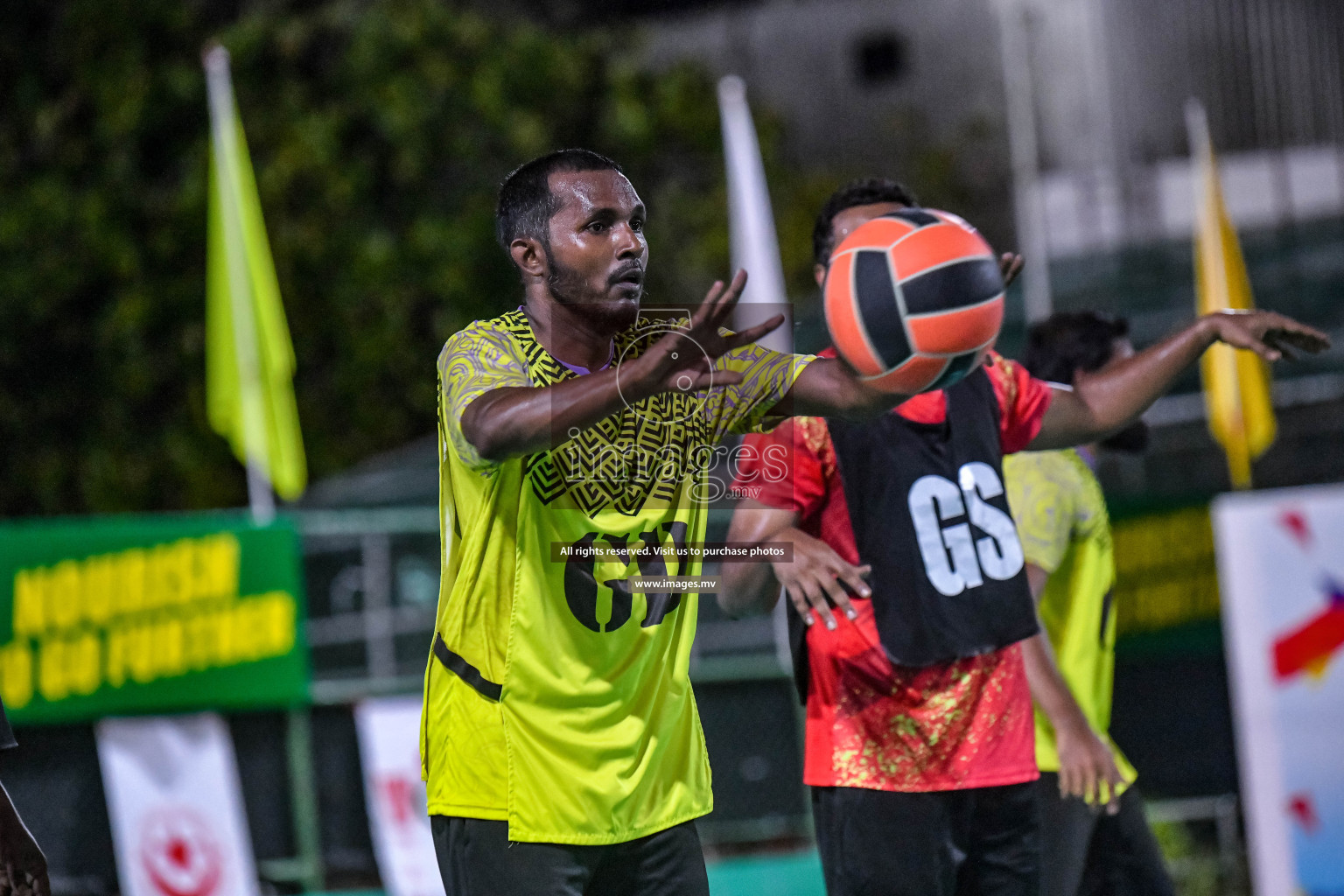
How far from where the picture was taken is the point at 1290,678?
7.59 m

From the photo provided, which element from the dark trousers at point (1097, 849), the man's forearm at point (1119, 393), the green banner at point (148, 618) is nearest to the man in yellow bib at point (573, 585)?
the man's forearm at point (1119, 393)

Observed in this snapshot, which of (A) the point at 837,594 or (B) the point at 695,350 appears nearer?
(B) the point at 695,350

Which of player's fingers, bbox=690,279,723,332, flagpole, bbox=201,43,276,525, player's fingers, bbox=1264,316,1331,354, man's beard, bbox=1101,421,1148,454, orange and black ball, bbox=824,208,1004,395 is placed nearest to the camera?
player's fingers, bbox=690,279,723,332

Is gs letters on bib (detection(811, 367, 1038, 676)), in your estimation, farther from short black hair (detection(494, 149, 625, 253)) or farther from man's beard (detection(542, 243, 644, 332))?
short black hair (detection(494, 149, 625, 253))

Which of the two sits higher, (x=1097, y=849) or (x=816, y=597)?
(x=816, y=597)

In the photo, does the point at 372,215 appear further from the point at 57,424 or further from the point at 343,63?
the point at 57,424

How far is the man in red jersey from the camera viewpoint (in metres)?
3.83

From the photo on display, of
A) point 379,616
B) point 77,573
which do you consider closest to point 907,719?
point 77,573

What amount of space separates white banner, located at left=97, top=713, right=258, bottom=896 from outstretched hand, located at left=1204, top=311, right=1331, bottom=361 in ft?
19.4

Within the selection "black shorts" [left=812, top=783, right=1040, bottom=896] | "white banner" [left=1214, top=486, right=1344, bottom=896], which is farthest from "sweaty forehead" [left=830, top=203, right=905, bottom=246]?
"white banner" [left=1214, top=486, right=1344, bottom=896]

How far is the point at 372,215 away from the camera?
766 inches

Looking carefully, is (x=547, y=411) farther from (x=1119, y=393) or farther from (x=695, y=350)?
(x=1119, y=393)

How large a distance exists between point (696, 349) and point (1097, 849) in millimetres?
2766

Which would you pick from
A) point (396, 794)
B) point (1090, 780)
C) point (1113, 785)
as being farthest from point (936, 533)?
point (396, 794)
